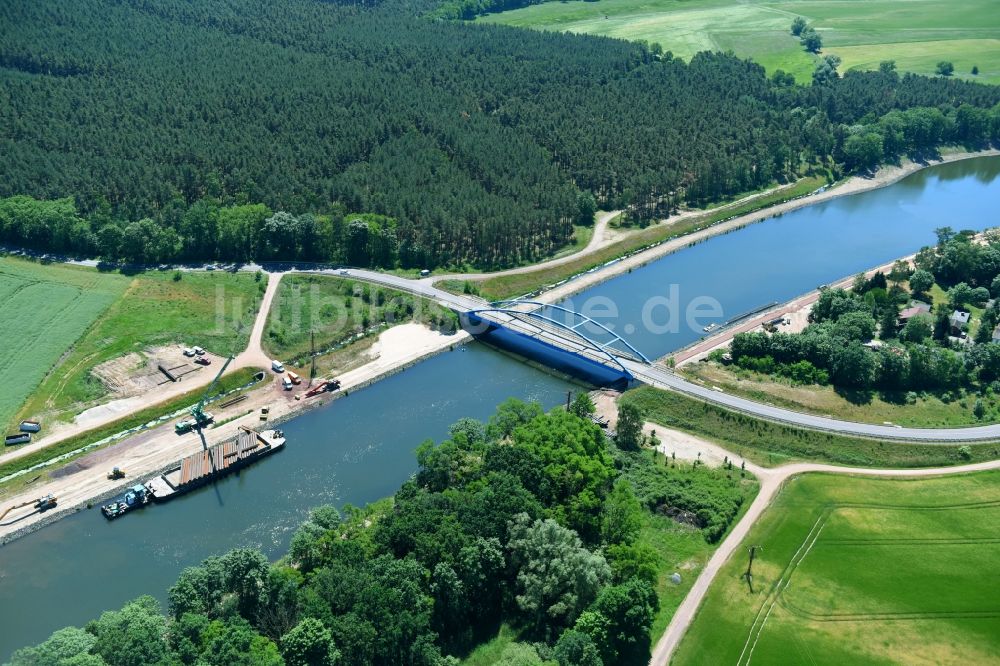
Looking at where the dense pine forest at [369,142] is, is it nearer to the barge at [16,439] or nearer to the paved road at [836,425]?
the barge at [16,439]

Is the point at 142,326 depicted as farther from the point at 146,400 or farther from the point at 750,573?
the point at 750,573

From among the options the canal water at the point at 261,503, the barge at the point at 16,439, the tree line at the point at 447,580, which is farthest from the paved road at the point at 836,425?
the barge at the point at 16,439

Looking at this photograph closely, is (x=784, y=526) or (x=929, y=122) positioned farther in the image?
(x=929, y=122)

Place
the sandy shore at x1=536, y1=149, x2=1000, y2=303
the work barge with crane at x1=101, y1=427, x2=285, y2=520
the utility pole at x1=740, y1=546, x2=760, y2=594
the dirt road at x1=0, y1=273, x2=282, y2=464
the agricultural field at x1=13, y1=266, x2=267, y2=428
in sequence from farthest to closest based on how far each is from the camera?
the sandy shore at x1=536, y1=149, x2=1000, y2=303 → the agricultural field at x1=13, y1=266, x2=267, y2=428 → the dirt road at x1=0, y1=273, x2=282, y2=464 → the work barge with crane at x1=101, y1=427, x2=285, y2=520 → the utility pole at x1=740, y1=546, x2=760, y2=594

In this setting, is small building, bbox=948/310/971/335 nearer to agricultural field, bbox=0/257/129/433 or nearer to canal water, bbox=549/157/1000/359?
canal water, bbox=549/157/1000/359

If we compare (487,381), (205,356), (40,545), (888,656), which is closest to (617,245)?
(487,381)

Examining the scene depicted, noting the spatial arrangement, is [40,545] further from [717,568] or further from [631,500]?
[717,568]

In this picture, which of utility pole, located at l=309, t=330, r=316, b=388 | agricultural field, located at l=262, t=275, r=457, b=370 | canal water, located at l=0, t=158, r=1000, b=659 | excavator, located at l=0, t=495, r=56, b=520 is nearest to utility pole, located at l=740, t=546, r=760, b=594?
canal water, located at l=0, t=158, r=1000, b=659

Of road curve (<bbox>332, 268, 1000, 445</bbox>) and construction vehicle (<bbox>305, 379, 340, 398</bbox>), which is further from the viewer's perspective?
construction vehicle (<bbox>305, 379, 340, 398</bbox>)
